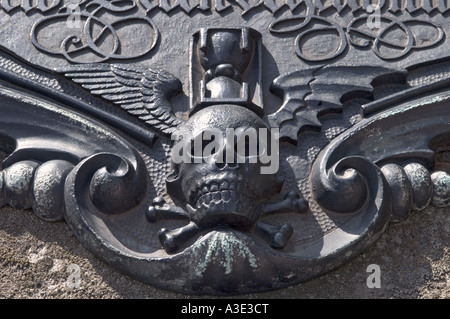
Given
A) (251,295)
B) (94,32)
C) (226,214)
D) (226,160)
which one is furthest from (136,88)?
(251,295)

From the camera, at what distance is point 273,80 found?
2930 millimetres

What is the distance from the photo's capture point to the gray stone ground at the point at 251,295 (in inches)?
102

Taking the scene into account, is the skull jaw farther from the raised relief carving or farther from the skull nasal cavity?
the raised relief carving

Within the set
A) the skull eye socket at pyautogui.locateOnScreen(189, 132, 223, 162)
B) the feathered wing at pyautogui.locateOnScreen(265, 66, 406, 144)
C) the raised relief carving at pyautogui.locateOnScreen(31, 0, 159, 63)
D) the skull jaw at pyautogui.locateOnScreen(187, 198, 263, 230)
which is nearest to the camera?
the skull jaw at pyautogui.locateOnScreen(187, 198, 263, 230)

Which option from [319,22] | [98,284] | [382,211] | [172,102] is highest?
[319,22]

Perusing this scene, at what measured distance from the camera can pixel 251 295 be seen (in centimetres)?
255

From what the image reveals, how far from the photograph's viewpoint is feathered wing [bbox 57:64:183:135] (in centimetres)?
283

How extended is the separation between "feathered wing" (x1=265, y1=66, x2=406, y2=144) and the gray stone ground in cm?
42

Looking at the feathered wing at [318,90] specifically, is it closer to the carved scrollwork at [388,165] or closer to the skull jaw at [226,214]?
the carved scrollwork at [388,165]

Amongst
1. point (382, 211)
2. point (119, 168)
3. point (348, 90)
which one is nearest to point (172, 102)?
point (119, 168)

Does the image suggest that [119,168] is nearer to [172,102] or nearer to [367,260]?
[172,102]

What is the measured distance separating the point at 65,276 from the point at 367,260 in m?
0.86

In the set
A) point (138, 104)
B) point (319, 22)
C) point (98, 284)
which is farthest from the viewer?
point (319, 22)

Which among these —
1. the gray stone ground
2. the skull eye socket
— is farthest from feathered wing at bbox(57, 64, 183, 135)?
the gray stone ground
